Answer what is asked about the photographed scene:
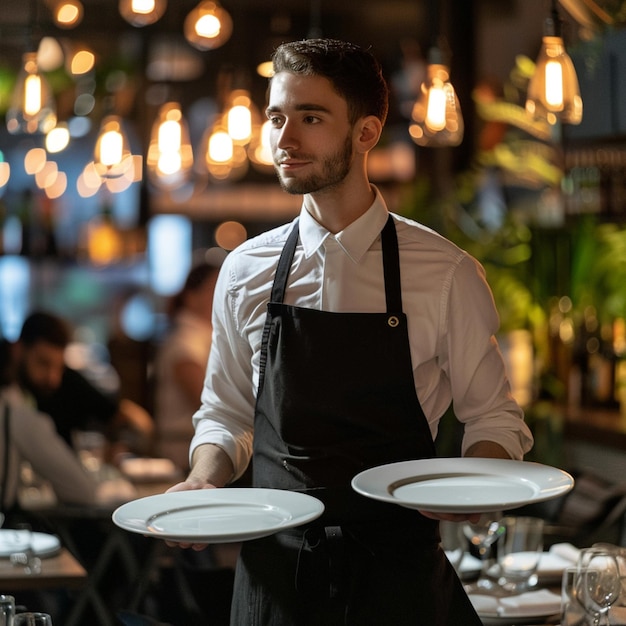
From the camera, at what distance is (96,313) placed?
34.6ft

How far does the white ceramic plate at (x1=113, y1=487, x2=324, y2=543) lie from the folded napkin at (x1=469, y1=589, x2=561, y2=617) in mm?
749

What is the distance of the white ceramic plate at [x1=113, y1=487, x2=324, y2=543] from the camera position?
1.83 metres

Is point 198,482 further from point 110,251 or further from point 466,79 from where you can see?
point 110,251

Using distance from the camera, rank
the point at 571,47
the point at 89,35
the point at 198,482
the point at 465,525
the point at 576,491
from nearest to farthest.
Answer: the point at 198,482 < the point at 465,525 < the point at 576,491 < the point at 571,47 < the point at 89,35

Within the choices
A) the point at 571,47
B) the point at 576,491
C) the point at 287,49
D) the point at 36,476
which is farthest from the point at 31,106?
the point at 571,47

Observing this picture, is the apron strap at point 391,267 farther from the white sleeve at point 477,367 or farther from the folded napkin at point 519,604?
the folded napkin at point 519,604

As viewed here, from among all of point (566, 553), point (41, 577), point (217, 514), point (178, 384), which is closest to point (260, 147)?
point (178, 384)

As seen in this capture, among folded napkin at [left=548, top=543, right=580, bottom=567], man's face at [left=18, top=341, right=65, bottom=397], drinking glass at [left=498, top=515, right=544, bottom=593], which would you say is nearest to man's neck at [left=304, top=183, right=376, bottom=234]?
drinking glass at [left=498, top=515, right=544, bottom=593]

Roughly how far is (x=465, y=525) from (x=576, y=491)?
4.39 ft

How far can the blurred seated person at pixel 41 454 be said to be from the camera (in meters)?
4.53

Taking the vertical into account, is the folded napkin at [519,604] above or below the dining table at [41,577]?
above

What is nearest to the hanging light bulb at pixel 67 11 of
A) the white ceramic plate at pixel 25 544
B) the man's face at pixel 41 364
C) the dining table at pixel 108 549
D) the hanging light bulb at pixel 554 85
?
the man's face at pixel 41 364

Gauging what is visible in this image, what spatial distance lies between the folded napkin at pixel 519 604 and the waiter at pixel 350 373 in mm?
380

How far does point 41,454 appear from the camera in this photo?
459 cm
